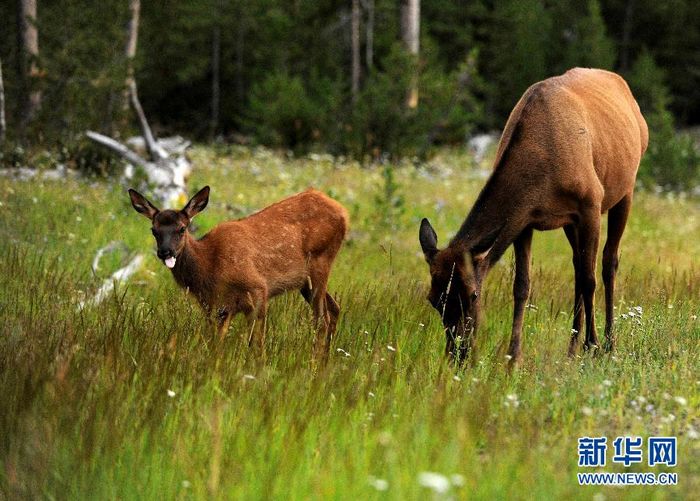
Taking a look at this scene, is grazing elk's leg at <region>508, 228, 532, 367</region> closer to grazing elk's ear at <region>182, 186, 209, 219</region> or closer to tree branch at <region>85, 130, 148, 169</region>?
grazing elk's ear at <region>182, 186, 209, 219</region>

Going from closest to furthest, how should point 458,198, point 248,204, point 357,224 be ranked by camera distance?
point 357,224
point 248,204
point 458,198

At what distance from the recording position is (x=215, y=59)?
30.9 meters

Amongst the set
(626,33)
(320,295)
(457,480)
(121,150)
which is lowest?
(626,33)

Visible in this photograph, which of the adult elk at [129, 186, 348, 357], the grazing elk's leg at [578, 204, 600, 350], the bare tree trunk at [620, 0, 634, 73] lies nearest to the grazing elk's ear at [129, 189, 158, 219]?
the adult elk at [129, 186, 348, 357]

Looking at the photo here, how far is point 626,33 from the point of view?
3581 centimetres

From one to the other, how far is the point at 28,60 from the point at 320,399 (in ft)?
34.1

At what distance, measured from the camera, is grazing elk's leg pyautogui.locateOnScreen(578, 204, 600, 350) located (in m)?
6.50

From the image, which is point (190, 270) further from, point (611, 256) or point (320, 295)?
point (611, 256)

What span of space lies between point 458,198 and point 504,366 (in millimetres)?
8717

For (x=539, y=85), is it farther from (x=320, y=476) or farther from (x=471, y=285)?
(x=320, y=476)

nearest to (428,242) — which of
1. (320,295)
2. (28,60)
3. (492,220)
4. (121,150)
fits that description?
(492,220)

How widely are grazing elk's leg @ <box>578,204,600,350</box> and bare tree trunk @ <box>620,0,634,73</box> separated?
31002 millimetres

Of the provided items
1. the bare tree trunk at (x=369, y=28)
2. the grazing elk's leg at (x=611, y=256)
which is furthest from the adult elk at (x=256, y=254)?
the bare tree trunk at (x=369, y=28)

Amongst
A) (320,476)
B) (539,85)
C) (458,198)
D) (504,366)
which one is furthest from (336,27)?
(320,476)
